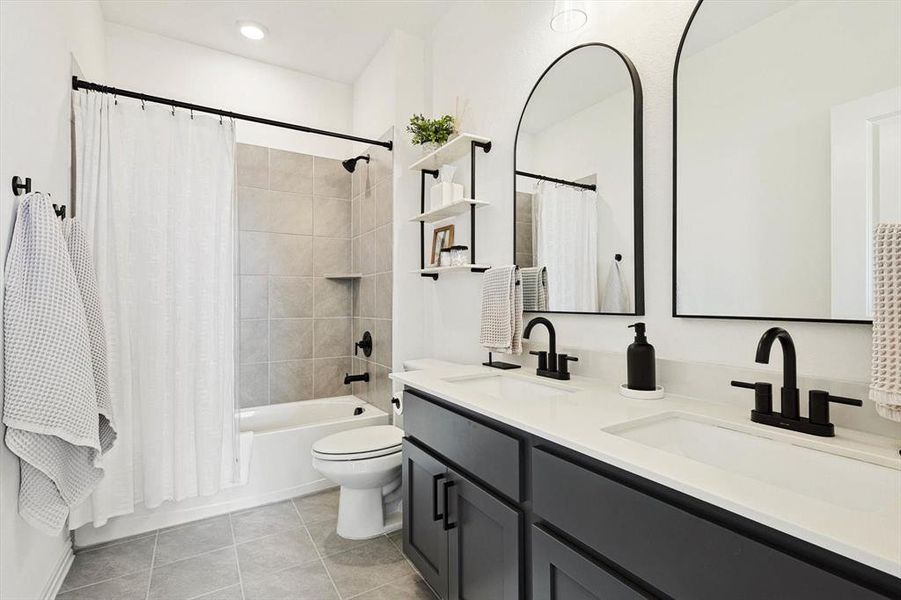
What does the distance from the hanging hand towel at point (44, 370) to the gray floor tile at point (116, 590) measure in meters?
0.52

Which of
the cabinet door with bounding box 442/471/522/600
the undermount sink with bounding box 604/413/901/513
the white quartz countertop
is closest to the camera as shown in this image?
the white quartz countertop

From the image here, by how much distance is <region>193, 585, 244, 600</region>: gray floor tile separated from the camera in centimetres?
168

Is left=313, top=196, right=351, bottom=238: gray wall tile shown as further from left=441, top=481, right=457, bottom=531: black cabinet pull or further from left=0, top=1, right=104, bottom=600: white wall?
left=441, top=481, right=457, bottom=531: black cabinet pull

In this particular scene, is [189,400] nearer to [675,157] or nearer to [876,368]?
[675,157]

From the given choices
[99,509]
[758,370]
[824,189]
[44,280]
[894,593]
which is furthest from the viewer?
[99,509]

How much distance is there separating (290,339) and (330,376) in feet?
1.36

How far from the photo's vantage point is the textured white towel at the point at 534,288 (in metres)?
1.80

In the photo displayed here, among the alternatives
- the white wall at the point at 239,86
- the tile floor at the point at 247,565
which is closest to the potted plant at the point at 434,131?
the white wall at the point at 239,86

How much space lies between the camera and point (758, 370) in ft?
3.63

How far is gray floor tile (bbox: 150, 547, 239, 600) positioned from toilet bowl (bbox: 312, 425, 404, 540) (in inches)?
19.8

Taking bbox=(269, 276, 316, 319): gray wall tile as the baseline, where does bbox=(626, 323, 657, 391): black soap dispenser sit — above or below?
below

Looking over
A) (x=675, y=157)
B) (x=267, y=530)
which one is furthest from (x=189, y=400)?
(x=675, y=157)

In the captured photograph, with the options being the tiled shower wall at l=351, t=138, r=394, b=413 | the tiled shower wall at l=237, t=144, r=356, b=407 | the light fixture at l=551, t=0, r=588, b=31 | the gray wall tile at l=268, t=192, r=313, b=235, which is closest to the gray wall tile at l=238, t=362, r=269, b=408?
the tiled shower wall at l=237, t=144, r=356, b=407

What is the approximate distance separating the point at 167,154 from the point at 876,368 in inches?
108
